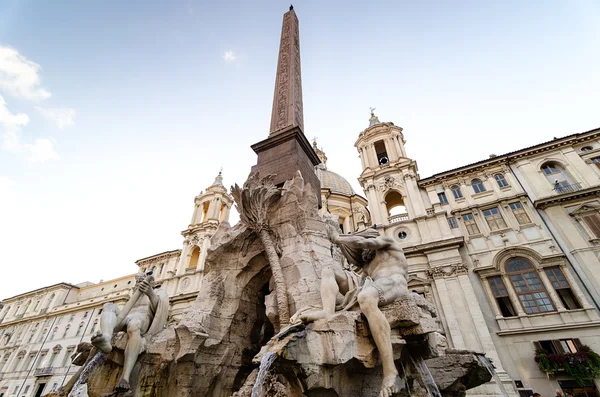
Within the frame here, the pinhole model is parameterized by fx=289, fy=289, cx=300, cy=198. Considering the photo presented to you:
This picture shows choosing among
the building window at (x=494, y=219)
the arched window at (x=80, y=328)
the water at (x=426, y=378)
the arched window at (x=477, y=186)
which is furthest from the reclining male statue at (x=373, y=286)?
the arched window at (x=80, y=328)

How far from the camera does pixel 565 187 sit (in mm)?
18812

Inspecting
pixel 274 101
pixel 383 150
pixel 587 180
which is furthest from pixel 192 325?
pixel 383 150

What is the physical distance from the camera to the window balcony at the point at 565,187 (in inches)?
720

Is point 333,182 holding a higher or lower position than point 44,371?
higher

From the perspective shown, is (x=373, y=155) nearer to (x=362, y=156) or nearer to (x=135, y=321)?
(x=362, y=156)

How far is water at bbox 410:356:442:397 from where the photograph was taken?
372 centimetres

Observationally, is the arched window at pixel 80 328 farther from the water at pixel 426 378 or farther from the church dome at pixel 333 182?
the water at pixel 426 378

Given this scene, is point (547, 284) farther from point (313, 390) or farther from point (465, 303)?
point (313, 390)

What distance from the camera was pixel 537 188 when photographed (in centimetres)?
1933

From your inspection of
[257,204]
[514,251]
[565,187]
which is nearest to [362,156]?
[514,251]

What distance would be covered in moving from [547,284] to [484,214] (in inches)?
209

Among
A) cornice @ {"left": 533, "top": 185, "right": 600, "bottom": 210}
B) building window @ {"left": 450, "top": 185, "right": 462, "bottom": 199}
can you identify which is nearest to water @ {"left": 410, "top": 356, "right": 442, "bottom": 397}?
cornice @ {"left": 533, "top": 185, "right": 600, "bottom": 210}

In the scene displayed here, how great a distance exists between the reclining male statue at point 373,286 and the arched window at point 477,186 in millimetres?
20303

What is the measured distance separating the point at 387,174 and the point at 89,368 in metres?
23.1
